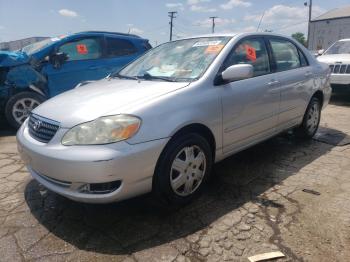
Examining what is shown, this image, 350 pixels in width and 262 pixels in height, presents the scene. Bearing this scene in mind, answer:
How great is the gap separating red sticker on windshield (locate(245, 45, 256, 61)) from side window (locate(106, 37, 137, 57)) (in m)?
3.78

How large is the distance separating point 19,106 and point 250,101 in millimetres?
4132

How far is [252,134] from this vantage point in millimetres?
3828

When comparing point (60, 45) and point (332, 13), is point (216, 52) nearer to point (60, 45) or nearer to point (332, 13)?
point (60, 45)

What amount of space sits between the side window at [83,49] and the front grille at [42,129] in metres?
3.73

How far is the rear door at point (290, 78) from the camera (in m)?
4.25

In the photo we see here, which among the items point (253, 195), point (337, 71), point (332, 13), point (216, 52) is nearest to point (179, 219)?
point (253, 195)

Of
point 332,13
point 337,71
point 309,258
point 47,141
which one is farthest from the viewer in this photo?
point 332,13

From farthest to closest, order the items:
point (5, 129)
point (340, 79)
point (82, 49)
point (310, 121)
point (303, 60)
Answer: point (340, 79) → point (82, 49) → point (5, 129) → point (310, 121) → point (303, 60)

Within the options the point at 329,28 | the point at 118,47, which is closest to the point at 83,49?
the point at 118,47

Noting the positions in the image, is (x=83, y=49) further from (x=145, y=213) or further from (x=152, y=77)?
(x=145, y=213)

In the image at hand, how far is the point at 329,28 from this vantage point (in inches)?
2058

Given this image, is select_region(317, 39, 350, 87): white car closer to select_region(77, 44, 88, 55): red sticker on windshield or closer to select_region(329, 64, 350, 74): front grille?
select_region(329, 64, 350, 74): front grille

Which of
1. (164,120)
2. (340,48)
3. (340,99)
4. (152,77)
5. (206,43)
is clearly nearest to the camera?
(164,120)

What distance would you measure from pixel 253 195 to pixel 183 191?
29.1 inches
